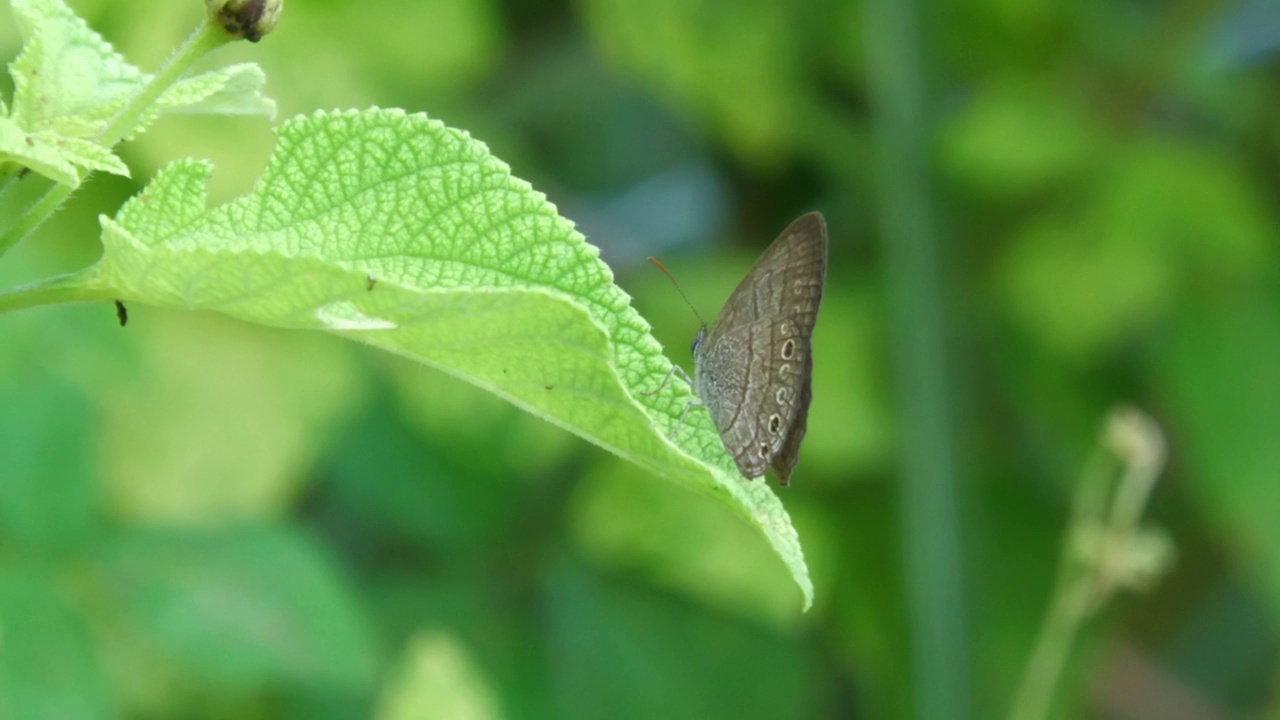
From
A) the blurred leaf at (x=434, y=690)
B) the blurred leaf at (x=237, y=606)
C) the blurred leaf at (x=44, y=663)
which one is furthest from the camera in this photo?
the blurred leaf at (x=237, y=606)

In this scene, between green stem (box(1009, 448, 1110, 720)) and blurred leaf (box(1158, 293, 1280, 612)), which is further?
blurred leaf (box(1158, 293, 1280, 612))

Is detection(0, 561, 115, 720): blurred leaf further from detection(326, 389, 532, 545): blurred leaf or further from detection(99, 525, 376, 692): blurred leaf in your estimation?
detection(326, 389, 532, 545): blurred leaf

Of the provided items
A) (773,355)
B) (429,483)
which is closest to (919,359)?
(429,483)

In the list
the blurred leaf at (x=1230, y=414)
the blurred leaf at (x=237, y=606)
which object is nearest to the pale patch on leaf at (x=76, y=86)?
the blurred leaf at (x=237, y=606)

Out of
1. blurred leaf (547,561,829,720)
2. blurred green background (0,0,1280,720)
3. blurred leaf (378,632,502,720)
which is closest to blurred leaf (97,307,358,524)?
blurred green background (0,0,1280,720)

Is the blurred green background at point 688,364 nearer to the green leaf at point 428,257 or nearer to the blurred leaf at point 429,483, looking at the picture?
the blurred leaf at point 429,483
